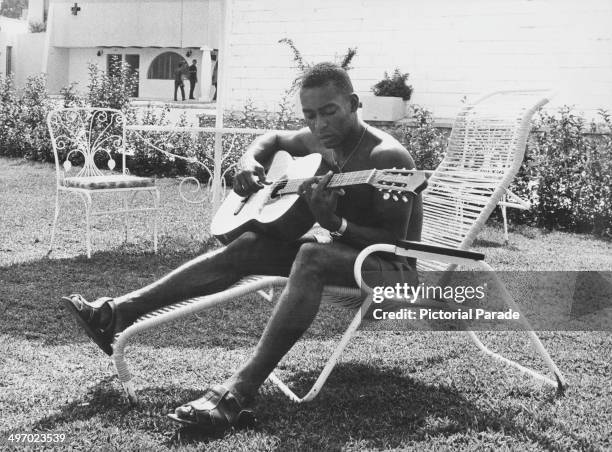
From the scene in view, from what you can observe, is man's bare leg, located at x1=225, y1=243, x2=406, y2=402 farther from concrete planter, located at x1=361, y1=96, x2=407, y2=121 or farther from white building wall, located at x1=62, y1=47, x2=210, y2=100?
white building wall, located at x1=62, y1=47, x2=210, y2=100

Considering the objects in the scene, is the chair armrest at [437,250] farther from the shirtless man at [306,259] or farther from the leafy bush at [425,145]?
the leafy bush at [425,145]

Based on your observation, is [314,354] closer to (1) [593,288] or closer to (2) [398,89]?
(1) [593,288]

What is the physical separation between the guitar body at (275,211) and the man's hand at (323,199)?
10.4 inches

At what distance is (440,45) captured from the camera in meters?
11.8

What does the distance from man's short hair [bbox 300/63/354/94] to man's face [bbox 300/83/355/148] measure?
16 mm

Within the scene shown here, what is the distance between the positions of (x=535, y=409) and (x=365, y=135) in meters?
1.28

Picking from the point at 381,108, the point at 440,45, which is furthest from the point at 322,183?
the point at 440,45

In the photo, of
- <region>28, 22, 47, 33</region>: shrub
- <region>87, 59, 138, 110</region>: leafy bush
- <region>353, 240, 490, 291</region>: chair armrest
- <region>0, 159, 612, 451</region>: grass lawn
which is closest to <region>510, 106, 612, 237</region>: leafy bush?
<region>0, 159, 612, 451</region>: grass lawn

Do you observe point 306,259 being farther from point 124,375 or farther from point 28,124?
point 28,124

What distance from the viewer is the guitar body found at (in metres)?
3.26

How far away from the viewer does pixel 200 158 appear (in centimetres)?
1029

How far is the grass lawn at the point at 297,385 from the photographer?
9.21 ft

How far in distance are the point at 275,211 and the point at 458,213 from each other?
1102 mm

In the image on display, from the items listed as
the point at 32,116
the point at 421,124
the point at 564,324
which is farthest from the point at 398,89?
the point at 564,324
